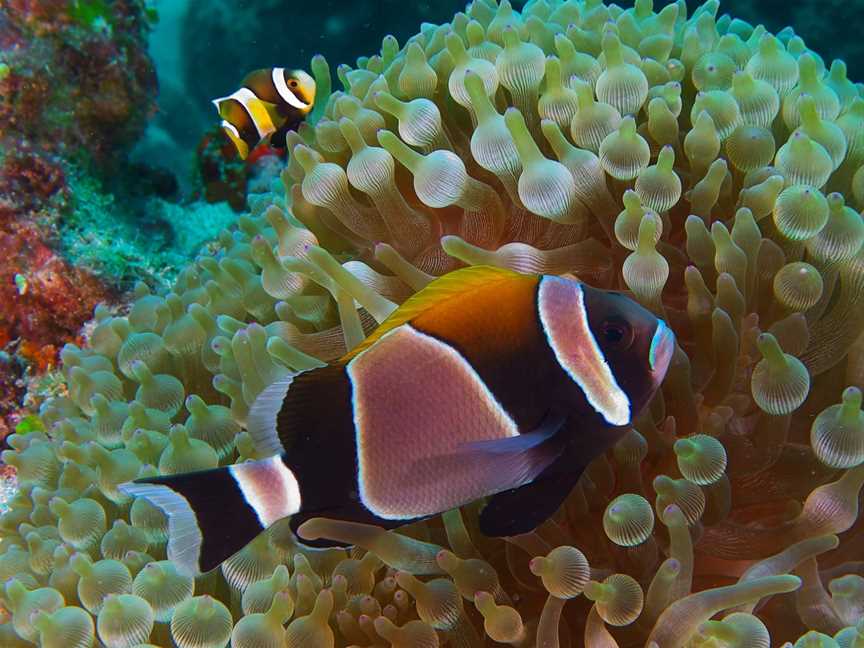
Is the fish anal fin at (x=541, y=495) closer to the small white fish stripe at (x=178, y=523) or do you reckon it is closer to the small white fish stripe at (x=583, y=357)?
the small white fish stripe at (x=583, y=357)

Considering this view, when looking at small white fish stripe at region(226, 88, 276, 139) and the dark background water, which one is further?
the dark background water

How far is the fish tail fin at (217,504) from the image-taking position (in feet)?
3.63

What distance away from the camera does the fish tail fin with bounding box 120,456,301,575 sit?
1106 millimetres

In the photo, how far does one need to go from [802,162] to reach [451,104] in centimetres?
92

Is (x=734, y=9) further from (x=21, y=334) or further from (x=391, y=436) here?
(x=391, y=436)

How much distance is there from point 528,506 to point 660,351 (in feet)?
1.02

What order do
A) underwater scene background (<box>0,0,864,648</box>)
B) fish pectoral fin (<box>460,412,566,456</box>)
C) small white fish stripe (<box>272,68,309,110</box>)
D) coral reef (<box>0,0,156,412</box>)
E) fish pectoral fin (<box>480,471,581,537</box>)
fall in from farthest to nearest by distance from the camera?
small white fish stripe (<box>272,68,309,110</box>) → coral reef (<box>0,0,156,412</box>) → underwater scene background (<box>0,0,864,648</box>) → fish pectoral fin (<box>480,471,581,537</box>) → fish pectoral fin (<box>460,412,566,456</box>)

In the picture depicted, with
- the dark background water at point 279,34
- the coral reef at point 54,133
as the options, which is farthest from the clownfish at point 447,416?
the dark background water at point 279,34

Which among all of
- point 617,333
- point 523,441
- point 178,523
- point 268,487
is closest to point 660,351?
point 617,333

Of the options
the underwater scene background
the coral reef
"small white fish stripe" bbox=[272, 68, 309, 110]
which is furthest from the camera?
"small white fish stripe" bbox=[272, 68, 309, 110]

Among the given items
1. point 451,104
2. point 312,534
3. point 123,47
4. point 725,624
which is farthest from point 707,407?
point 123,47

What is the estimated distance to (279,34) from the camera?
7.64m

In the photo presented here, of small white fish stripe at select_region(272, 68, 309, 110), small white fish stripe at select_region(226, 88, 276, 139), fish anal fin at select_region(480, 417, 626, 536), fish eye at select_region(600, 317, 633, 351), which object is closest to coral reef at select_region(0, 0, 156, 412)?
small white fish stripe at select_region(226, 88, 276, 139)

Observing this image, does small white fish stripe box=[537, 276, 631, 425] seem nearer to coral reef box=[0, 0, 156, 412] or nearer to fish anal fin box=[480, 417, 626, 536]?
fish anal fin box=[480, 417, 626, 536]
